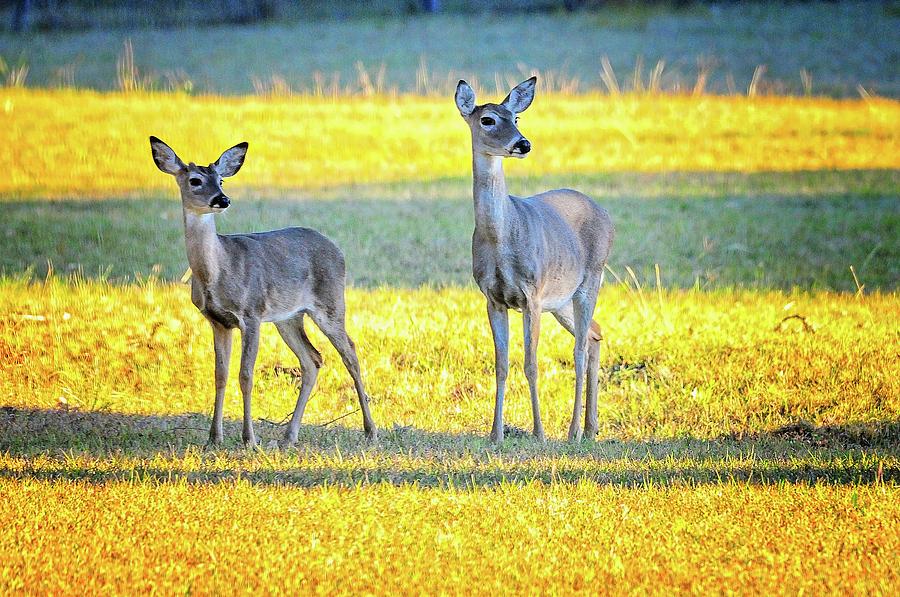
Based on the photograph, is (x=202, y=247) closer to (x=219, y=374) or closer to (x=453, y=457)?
(x=219, y=374)

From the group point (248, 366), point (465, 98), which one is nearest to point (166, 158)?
point (248, 366)

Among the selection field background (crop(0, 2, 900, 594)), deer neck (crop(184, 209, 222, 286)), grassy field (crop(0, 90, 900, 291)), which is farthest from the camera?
grassy field (crop(0, 90, 900, 291))

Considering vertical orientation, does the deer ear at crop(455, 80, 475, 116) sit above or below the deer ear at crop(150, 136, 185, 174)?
above

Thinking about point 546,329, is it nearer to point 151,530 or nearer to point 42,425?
point 42,425

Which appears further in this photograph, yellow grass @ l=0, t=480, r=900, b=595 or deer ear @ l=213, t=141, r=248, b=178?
deer ear @ l=213, t=141, r=248, b=178

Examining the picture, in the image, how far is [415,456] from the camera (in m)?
8.68

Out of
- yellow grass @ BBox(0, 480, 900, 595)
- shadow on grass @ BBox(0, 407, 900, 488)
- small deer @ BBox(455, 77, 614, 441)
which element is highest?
small deer @ BBox(455, 77, 614, 441)

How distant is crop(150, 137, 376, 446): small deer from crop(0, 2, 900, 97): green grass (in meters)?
16.4

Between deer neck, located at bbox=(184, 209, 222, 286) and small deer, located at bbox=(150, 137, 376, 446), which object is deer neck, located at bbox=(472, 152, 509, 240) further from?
deer neck, located at bbox=(184, 209, 222, 286)

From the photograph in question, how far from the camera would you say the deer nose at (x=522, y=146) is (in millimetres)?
8609

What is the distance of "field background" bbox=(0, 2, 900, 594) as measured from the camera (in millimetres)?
6957

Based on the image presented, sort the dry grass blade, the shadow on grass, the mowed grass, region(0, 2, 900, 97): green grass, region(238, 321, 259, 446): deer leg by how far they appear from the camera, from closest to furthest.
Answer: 1. the mowed grass
2. the shadow on grass
3. region(238, 321, 259, 446): deer leg
4. the dry grass blade
5. region(0, 2, 900, 97): green grass

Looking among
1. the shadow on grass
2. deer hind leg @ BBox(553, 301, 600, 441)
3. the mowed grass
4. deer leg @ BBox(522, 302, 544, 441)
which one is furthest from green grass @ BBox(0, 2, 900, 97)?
deer leg @ BBox(522, 302, 544, 441)

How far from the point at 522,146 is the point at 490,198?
0.55 metres
